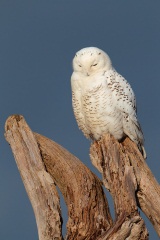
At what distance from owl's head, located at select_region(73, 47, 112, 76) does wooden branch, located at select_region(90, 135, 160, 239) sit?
1009mm

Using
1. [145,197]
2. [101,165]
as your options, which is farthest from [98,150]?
[145,197]

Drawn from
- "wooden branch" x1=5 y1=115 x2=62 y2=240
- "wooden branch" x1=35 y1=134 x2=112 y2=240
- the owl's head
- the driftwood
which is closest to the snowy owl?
the owl's head

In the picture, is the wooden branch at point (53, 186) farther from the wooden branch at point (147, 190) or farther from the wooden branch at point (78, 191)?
the wooden branch at point (147, 190)

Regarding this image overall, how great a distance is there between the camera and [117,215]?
9430mm

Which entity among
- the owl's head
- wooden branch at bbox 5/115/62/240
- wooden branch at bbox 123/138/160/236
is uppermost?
the owl's head

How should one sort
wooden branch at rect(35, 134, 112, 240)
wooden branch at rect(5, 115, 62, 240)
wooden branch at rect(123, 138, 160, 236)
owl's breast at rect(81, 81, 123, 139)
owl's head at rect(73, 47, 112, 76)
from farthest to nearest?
1. owl's head at rect(73, 47, 112, 76)
2. owl's breast at rect(81, 81, 123, 139)
3. wooden branch at rect(123, 138, 160, 236)
4. wooden branch at rect(35, 134, 112, 240)
5. wooden branch at rect(5, 115, 62, 240)

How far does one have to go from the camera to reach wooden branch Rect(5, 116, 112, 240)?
9648mm

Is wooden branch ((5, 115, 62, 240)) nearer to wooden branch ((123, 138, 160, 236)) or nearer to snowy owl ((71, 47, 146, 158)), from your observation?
snowy owl ((71, 47, 146, 158))

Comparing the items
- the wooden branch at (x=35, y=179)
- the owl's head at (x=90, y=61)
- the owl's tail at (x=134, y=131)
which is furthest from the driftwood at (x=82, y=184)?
the owl's head at (x=90, y=61)

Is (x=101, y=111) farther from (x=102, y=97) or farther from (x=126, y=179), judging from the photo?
(x=126, y=179)

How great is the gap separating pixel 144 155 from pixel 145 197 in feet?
3.08

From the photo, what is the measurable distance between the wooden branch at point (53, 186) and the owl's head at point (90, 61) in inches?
46.1

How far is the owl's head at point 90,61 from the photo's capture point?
10.4m

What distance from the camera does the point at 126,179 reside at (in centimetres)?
988
